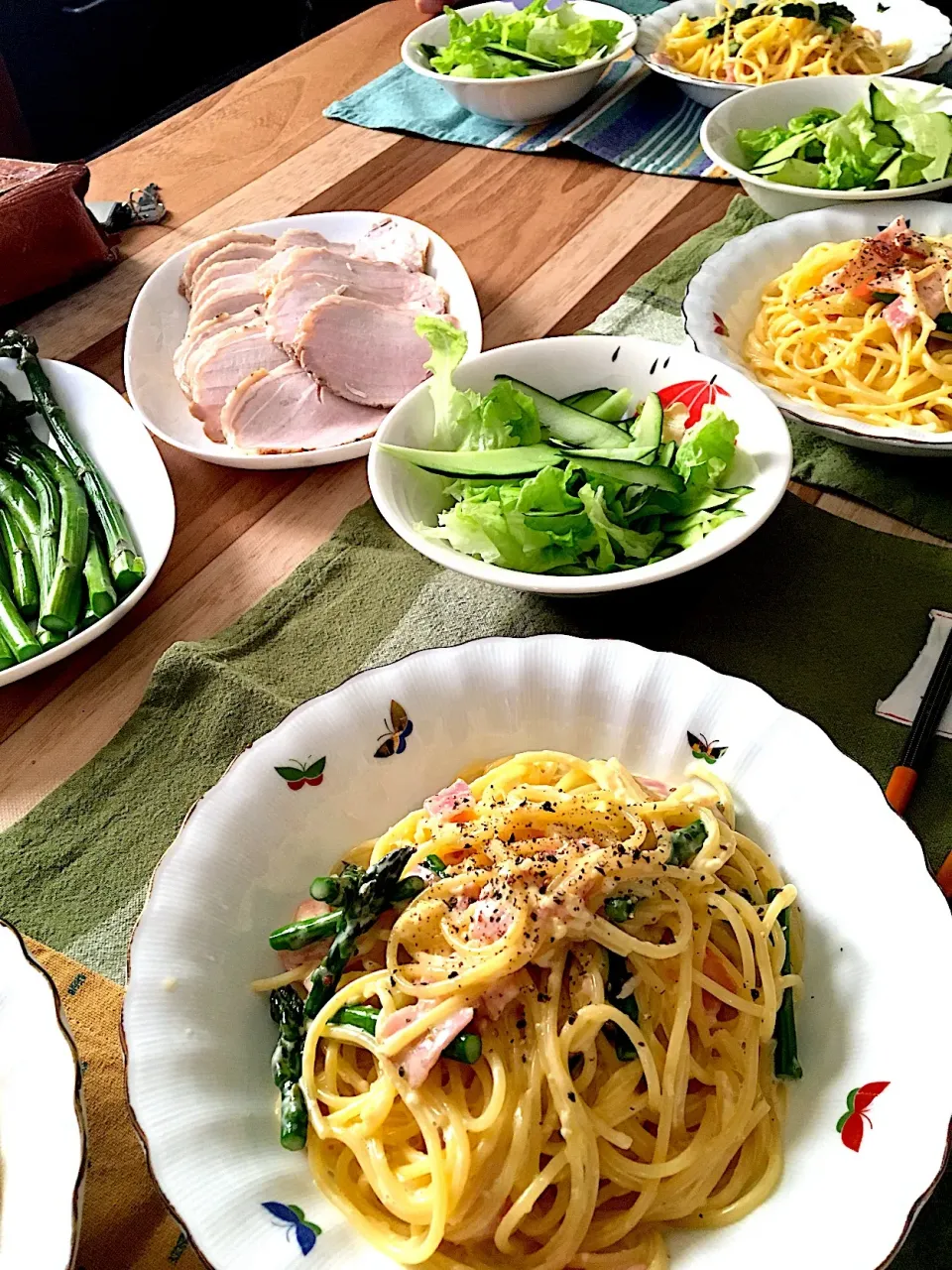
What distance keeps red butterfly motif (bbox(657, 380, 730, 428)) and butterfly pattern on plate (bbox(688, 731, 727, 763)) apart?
29.3 inches

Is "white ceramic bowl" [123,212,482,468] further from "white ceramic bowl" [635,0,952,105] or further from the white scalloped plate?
"white ceramic bowl" [635,0,952,105]

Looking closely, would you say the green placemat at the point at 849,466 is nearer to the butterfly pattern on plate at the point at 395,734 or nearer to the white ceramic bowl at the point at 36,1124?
the butterfly pattern on plate at the point at 395,734

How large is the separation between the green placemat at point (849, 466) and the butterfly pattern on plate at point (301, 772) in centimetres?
117

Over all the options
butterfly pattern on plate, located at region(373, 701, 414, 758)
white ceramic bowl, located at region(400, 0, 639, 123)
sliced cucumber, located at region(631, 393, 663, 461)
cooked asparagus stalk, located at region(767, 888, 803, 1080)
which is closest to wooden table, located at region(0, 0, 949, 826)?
white ceramic bowl, located at region(400, 0, 639, 123)

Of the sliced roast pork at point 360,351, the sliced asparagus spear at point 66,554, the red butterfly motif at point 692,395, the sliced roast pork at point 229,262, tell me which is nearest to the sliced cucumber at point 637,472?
the red butterfly motif at point 692,395

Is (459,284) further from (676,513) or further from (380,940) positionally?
(380,940)

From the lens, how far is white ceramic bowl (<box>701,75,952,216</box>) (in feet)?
7.81

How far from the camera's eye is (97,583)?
1.80 meters

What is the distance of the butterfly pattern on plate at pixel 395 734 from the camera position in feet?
4.40

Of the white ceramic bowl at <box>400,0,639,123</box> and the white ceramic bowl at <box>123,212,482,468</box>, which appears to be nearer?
the white ceramic bowl at <box>123,212,482,468</box>

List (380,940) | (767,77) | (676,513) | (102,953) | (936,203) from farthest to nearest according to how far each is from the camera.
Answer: (767,77), (936,203), (676,513), (102,953), (380,940)

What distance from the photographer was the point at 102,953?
1375 mm

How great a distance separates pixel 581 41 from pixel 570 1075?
3.07 m

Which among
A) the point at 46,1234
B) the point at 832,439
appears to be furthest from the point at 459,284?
the point at 46,1234
